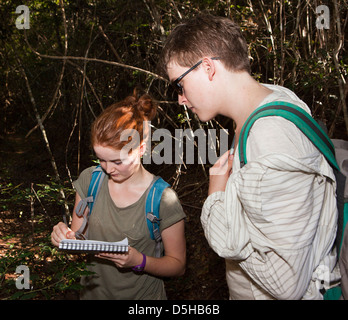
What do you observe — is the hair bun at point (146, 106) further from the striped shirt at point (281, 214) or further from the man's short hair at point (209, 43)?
the striped shirt at point (281, 214)

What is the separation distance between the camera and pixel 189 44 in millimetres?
1611

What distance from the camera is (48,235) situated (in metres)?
2.50

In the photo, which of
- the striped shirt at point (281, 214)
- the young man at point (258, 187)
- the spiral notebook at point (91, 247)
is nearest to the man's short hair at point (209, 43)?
the young man at point (258, 187)

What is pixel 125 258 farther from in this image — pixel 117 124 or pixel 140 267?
pixel 117 124

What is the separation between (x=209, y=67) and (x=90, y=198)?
3.44 ft

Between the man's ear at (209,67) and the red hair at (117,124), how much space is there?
701mm

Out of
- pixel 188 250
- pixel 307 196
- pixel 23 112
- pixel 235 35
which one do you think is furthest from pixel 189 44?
pixel 23 112

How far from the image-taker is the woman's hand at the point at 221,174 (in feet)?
5.32

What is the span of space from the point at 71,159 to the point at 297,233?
23.2 ft

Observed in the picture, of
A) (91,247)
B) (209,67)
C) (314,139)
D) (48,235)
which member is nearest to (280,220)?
(314,139)

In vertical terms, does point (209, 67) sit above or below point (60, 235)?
above

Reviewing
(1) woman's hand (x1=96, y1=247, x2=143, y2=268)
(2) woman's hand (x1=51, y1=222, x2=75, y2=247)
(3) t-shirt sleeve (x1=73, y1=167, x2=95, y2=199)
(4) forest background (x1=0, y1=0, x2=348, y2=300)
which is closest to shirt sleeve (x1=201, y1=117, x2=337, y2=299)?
(1) woman's hand (x1=96, y1=247, x2=143, y2=268)

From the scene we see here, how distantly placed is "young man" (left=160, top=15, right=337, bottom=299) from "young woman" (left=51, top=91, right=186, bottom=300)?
49 cm

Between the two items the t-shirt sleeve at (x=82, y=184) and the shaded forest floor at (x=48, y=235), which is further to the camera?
the shaded forest floor at (x=48, y=235)
